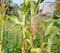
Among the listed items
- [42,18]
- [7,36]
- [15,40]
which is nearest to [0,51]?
[42,18]

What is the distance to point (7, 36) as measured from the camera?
332cm

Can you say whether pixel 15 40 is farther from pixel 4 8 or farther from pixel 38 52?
pixel 38 52

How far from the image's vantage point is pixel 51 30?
1443 mm

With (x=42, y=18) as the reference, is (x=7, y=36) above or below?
below

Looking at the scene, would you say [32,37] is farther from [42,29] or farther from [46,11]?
[46,11]

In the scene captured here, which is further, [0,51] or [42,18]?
[0,51]

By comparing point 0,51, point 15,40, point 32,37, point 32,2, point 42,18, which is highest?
point 32,2

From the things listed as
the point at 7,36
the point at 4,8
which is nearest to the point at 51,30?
the point at 4,8

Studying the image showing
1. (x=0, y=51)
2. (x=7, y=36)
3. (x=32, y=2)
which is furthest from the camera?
(x=7, y=36)

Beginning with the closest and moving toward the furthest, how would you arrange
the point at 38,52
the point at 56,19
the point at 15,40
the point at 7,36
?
the point at 38,52 → the point at 56,19 → the point at 15,40 → the point at 7,36

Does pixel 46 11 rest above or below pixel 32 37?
above

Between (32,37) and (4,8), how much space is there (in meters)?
0.28

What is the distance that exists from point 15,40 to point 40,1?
65.5 inches

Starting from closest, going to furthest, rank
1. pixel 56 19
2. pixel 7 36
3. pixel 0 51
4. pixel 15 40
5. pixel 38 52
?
pixel 38 52 → pixel 56 19 → pixel 0 51 → pixel 15 40 → pixel 7 36
